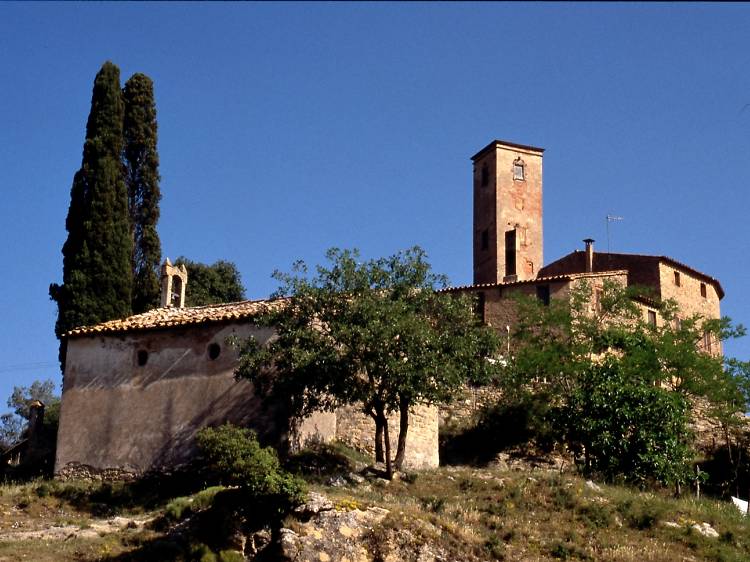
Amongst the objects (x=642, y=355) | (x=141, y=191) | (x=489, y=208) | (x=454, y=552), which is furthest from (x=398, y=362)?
Answer: (x=489, y=208)

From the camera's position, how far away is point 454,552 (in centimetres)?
2677

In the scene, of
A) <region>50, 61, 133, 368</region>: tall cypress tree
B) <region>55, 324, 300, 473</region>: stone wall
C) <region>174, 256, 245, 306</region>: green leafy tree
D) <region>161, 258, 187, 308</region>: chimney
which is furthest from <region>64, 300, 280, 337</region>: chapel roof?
<region>174, 256, 245, 306</region>: green leafy tree

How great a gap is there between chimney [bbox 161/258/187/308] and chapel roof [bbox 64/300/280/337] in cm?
310

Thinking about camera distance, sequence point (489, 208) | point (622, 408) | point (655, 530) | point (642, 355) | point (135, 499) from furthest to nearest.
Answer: point (489, 208) < point (642, 355) < point (622, 408) < point (135, 499) < point (655, 530)

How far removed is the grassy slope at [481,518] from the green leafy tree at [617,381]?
2.03 meters

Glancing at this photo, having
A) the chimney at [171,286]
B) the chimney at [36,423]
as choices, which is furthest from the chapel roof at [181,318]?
the chimney at [36,423]

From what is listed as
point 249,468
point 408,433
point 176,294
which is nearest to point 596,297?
point 408,433

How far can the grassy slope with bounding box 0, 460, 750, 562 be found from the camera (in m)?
27.2

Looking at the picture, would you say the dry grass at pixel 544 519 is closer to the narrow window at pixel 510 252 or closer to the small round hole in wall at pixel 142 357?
the small round hole in wall at pixel 142 357

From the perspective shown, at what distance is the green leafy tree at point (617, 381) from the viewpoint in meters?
35.3

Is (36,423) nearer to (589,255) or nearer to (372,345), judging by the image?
(372,345)

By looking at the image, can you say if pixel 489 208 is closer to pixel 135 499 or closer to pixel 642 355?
pixel 642 355

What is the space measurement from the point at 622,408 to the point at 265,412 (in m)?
11.1

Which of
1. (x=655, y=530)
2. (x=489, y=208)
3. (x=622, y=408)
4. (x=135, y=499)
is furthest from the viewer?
(x=489, y=208)
